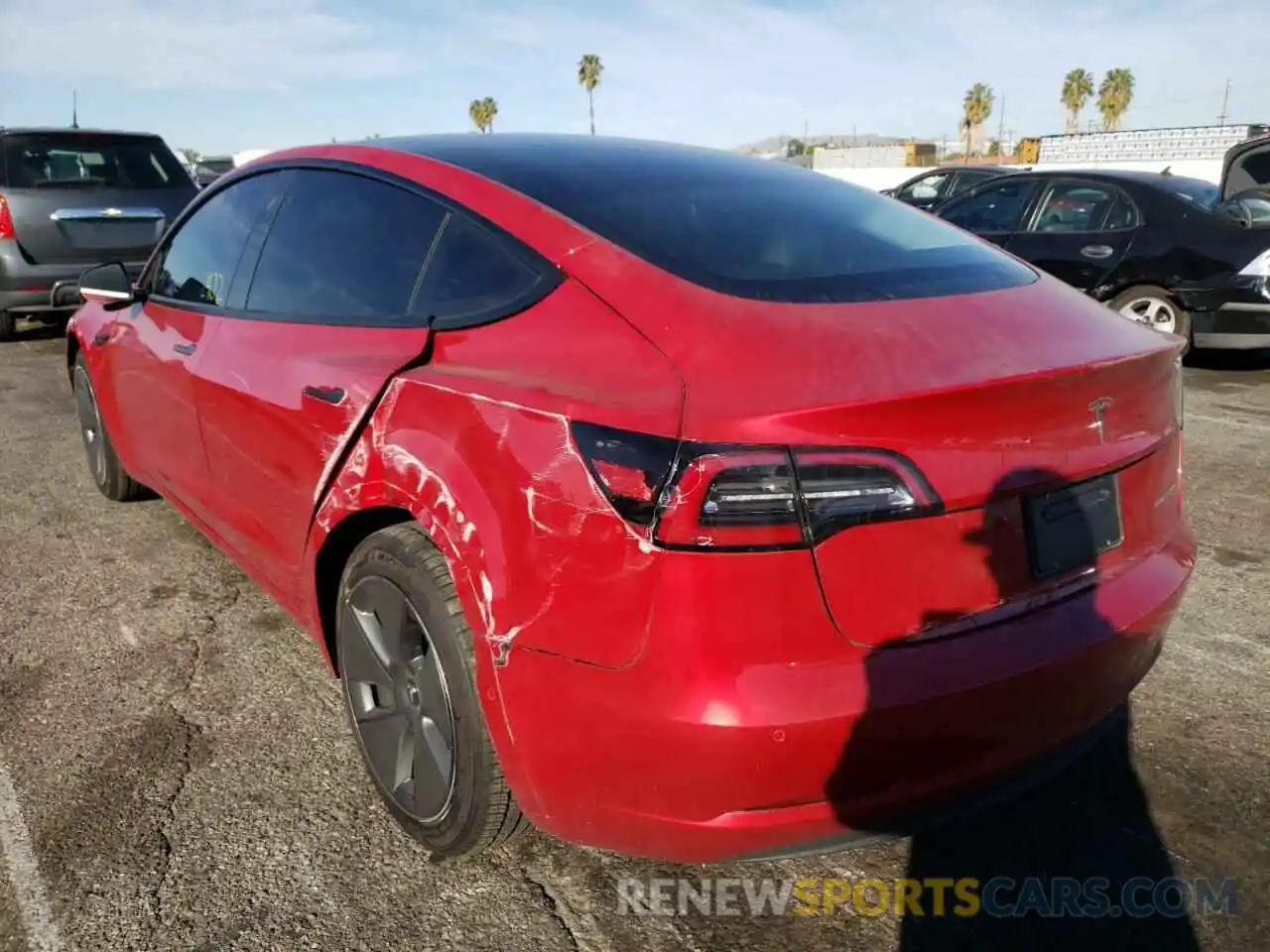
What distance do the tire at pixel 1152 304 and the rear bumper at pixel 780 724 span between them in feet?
20.7

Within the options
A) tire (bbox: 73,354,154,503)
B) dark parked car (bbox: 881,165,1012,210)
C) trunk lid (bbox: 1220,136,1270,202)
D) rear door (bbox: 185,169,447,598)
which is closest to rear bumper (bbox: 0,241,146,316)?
tire (bbox: 73,354,154,503)

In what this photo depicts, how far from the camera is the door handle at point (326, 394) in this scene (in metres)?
2.39

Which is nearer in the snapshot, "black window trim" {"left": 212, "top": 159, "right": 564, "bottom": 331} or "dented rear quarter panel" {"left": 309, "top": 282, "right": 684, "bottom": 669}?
"dented rear quarter panel" {"left": 309, "top": 282, "right": 684, "bottom": 669}

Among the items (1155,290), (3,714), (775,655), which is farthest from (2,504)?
(1155,290)

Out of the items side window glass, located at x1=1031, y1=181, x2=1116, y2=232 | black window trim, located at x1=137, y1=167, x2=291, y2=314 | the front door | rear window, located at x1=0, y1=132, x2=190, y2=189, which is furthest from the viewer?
rear window, located at x1=0, y1=132, x2=190, y2=189

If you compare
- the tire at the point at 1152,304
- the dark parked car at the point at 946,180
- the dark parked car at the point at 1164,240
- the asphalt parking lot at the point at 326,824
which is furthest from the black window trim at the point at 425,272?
the dark parked car at the point at 946,180

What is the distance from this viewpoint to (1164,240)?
24.3 ft

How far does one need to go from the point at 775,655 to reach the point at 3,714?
95.6 inches

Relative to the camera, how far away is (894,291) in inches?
82.7

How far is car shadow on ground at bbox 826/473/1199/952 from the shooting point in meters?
1.75

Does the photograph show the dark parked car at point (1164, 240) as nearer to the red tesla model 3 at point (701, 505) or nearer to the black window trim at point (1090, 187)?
the black window trim at point (1090, 187)

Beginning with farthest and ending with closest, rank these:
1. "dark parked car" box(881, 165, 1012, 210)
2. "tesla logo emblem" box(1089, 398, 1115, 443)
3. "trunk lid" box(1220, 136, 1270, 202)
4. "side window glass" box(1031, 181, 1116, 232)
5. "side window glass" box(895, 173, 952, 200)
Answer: "side window glass" box(895, 173, 952, 200), "dark parked car" box(881, 165, 1012, 210), "trunk lid" box(1220, 136, 1270, 202), "side window glass" box(1031, 181, 1116, 232), "tesla logo emblem" box(1089, 398, 1115, 443)

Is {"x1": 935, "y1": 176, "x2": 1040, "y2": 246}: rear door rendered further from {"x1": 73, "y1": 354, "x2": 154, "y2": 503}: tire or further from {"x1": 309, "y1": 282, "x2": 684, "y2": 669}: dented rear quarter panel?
{"x1": 309, "y1": 282, "x2": 684, "y2": 669}: dented rear quarter panel

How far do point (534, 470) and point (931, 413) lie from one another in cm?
69
